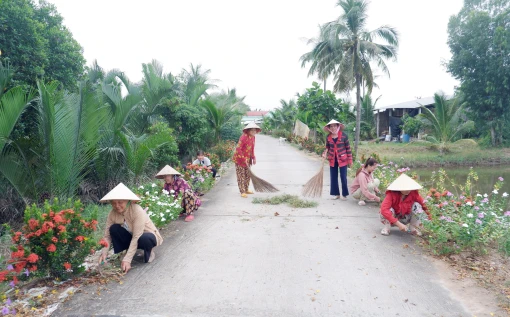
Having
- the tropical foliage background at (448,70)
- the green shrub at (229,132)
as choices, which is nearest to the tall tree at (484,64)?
the tropical foliage background at (448,70)

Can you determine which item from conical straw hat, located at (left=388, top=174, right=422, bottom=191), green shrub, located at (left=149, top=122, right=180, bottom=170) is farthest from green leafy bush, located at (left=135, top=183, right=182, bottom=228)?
green shrub, located at (left=149, top=122, right=180, bottom=170)

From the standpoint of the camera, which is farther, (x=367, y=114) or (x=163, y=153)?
(x=367, y=114)

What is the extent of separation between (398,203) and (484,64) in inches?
845

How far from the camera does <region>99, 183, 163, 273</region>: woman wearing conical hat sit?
424 centimetres

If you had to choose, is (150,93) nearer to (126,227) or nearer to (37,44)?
(37,44)

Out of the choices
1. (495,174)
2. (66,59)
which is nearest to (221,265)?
(66,59)

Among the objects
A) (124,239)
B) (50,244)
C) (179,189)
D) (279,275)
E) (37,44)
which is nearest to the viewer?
(50,244)

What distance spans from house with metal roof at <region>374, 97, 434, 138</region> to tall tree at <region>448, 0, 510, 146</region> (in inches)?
240

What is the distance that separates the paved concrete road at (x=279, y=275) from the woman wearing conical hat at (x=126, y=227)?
252 millimetres

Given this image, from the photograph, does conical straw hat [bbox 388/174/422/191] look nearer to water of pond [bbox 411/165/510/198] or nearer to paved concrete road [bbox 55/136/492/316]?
paved concrete road [bbox 55/136/492/316]

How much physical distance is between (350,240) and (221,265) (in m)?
1.88

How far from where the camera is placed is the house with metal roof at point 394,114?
104 ft

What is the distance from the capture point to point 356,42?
A: 65.6 ft

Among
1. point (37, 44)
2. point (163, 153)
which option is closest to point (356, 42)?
point (163, 153)
